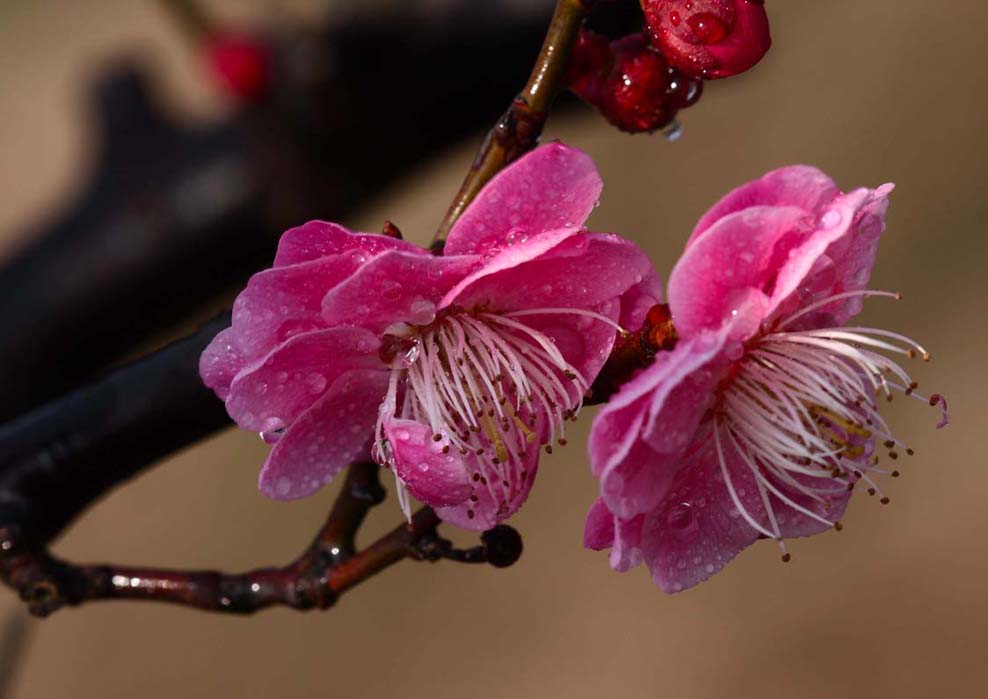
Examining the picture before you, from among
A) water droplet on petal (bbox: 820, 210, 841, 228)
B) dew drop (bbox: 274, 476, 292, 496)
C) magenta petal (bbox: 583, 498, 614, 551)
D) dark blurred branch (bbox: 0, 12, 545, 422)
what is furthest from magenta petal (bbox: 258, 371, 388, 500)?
dark blurred branch (bbox: 0, 12, 545, 422)

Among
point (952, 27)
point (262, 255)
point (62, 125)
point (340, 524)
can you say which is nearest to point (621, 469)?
point (340, 524)

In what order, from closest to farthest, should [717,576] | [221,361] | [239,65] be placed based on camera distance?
1. [221,361]
2. [239,65]
3. [717,576]

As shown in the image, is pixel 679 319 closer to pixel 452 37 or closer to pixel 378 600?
pixel 452 37

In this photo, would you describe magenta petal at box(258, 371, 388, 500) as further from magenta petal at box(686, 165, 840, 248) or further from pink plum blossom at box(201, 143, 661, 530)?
magenta petal at box(686, 165, 840, 248)

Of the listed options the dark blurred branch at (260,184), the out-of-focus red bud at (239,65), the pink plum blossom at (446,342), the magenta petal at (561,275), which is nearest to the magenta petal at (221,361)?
the pink plum blossom at (446,342)

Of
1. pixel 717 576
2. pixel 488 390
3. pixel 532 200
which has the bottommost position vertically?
pixel 717 576

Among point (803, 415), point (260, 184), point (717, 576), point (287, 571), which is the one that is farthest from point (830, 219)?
point (717, 576)

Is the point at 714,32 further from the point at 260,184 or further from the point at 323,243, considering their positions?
the point at 260,184
